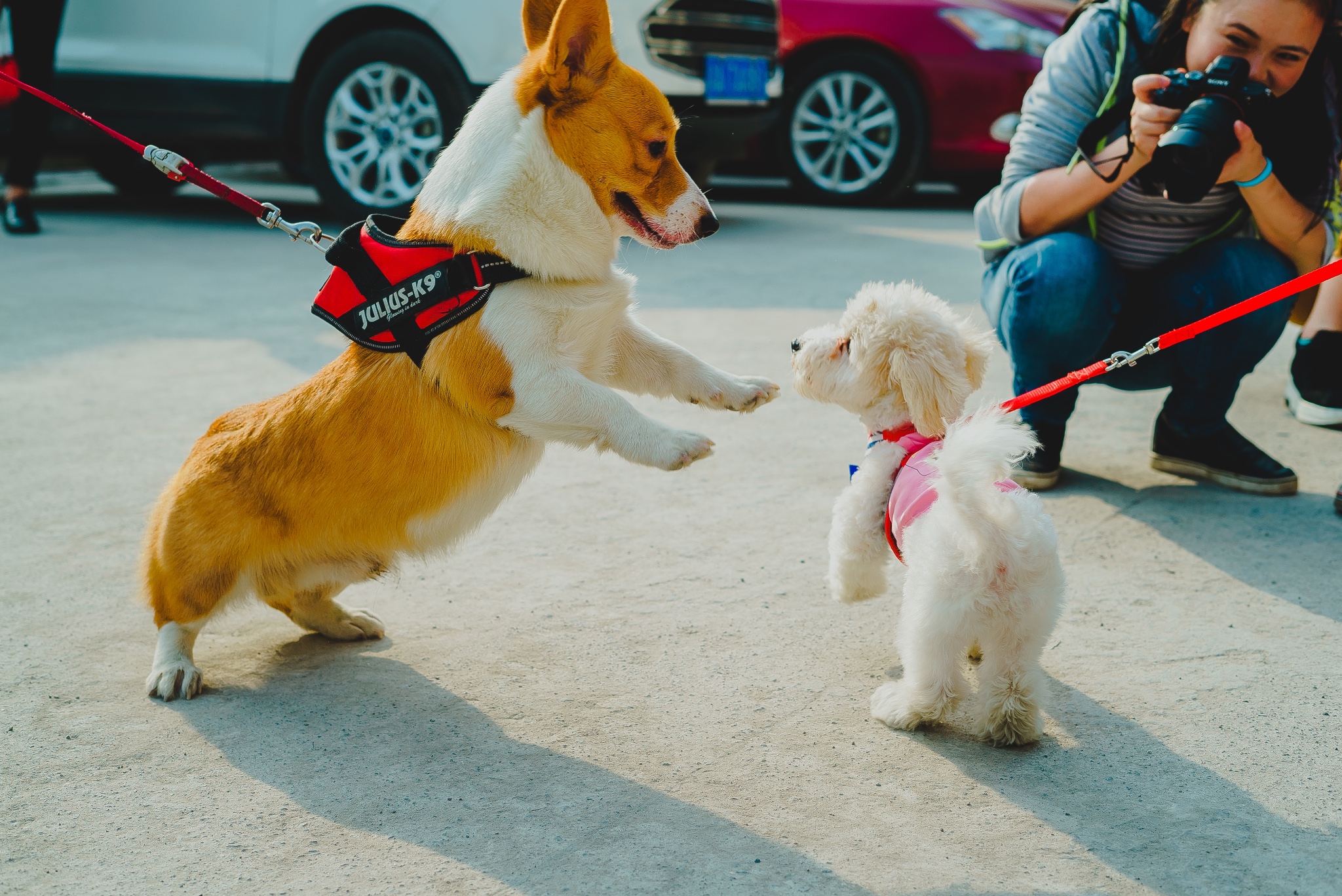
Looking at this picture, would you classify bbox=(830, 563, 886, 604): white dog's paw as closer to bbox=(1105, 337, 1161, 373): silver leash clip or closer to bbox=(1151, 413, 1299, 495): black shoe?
bbox=(1105, 337, 1161, 373): silver leash clip

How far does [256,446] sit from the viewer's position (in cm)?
245

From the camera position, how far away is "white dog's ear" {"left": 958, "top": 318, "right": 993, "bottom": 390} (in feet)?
8.17

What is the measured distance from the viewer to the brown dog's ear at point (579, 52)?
2.27m

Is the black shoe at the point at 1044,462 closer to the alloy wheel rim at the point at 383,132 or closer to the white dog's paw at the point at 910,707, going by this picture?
the white dog's paw at the point at 910,707

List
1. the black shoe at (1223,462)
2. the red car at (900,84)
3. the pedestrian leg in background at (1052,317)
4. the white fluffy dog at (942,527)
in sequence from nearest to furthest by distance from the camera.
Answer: the white fluffy dog at (942,527), the pedestrian leg in background at (1052,317), the black shoe at (1223,462), the red car at (900,84)

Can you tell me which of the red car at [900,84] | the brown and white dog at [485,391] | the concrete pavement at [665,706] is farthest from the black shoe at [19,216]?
the brown and white dog at [485,391]

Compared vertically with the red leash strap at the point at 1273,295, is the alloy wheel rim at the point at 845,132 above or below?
above

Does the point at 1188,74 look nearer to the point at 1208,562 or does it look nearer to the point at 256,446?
the point at 1208,562

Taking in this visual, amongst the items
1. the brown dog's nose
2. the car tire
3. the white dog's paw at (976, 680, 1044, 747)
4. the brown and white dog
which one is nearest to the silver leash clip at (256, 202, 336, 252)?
the brown and white dog

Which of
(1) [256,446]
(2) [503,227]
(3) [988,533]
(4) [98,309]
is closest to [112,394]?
(4) [98,309]

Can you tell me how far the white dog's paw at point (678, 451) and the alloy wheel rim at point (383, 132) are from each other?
487cm

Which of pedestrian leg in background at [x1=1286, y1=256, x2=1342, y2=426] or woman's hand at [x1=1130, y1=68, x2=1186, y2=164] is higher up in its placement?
woman's hand at [x1=1130, y1=68, x2=1186, y2=164]

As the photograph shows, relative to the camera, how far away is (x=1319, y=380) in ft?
13.1

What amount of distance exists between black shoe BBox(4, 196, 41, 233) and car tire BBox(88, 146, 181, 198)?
1.73 m
